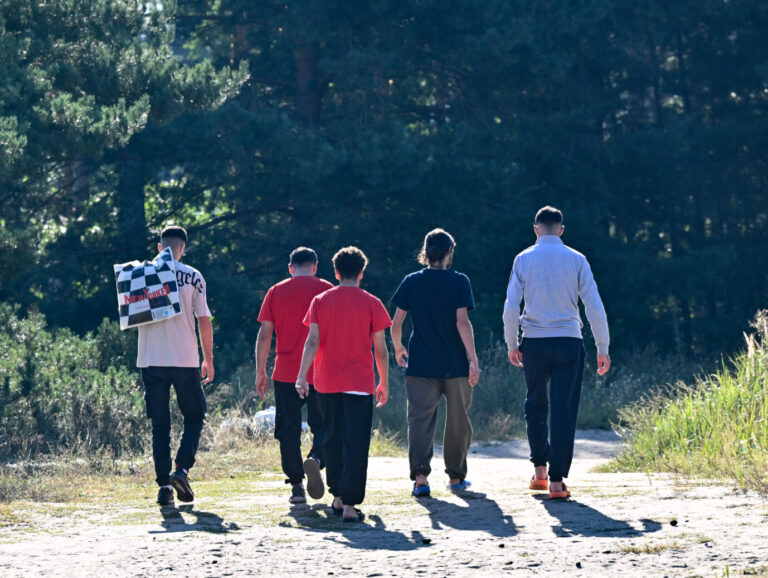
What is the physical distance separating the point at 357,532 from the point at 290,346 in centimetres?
165

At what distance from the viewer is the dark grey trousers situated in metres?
8.36

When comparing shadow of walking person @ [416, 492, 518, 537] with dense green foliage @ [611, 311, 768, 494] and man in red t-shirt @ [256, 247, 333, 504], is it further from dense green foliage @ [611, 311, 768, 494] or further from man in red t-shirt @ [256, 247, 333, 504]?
dense green foliage @ [611, 311, 768, 494]

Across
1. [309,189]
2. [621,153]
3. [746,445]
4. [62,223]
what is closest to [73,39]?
[309,189]

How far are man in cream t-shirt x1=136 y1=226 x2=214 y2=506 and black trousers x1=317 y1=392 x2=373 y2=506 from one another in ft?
3.85

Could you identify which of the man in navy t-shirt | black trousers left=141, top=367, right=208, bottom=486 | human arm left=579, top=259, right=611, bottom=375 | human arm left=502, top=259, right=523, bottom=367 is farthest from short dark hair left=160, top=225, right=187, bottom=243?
human arm left=579, top=259, right=611, bottom=375

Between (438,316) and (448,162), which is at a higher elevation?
(448,162)

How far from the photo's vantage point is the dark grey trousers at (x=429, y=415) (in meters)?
8.36

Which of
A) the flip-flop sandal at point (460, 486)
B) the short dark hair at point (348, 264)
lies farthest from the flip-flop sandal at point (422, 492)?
the short dark hair at point (348, 264)

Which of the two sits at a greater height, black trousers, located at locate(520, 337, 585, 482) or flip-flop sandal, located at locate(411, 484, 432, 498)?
black trousers, located at locate(520, 337, 585, 482)

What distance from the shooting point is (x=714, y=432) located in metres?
9.67

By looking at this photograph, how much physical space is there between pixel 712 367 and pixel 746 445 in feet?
50.8

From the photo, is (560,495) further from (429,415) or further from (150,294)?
(150,294)

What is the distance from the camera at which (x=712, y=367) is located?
79.2 ft

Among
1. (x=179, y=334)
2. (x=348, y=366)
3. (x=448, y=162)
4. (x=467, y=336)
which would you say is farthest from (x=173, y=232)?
(x=448, y=162)
